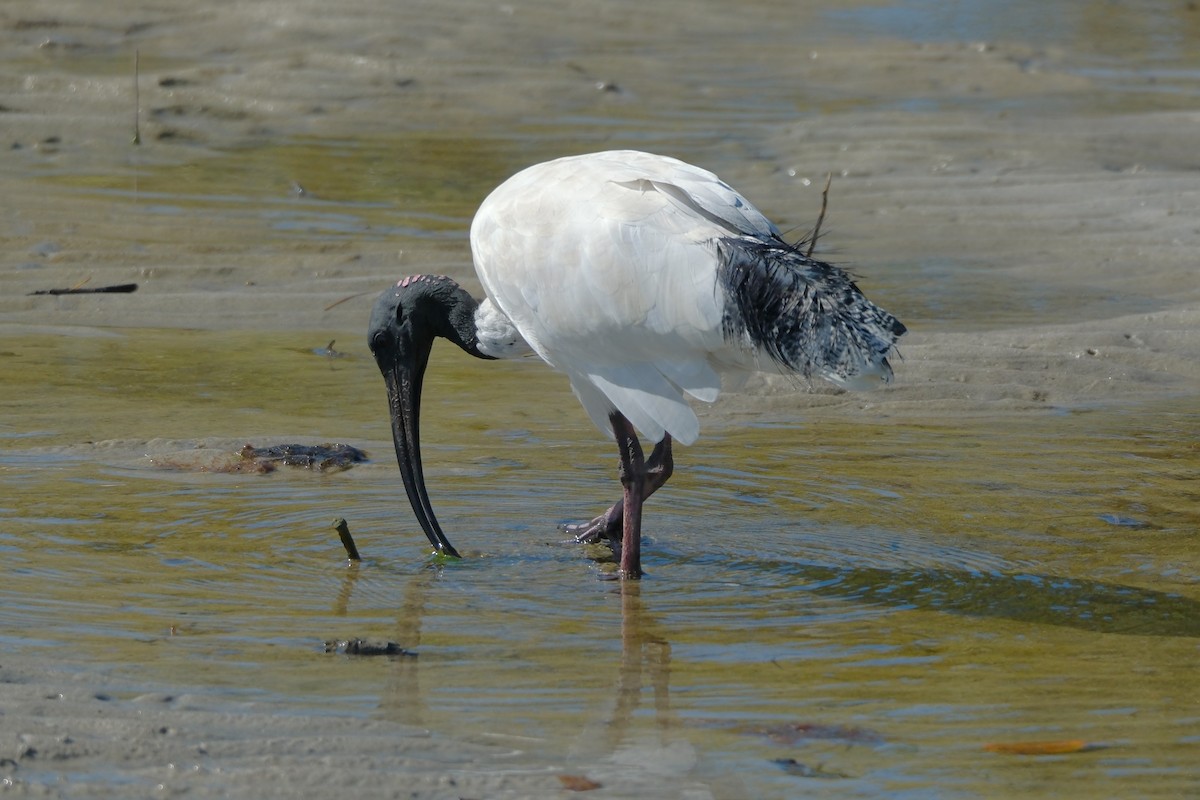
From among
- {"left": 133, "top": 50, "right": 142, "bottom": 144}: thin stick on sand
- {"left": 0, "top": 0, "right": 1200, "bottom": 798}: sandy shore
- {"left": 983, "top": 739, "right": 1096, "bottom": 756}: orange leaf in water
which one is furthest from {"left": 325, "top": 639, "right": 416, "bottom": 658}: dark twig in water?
{"left": 133, "top": 50, "right": 142, "bottom": 144}: thin stick on sand

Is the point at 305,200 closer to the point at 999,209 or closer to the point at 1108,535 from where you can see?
the point at 999,209

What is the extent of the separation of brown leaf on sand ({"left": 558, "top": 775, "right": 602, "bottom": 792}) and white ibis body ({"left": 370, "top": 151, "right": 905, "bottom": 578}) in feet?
5.54

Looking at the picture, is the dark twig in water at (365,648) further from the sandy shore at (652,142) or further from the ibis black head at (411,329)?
the ibis black head at (411,329)

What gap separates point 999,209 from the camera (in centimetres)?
1079

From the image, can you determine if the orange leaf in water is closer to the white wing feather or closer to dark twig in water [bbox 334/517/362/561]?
the white wing feather

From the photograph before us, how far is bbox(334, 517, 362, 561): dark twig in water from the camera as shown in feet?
17.3

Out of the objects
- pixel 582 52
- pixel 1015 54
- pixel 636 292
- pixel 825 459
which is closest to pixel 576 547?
pixel 636 292

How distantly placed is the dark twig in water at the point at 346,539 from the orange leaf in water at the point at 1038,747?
2067 mm

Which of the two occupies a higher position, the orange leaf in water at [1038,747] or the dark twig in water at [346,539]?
the dark twig in water at [346,539]

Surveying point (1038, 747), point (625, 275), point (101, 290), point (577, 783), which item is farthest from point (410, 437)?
point (101, 290)

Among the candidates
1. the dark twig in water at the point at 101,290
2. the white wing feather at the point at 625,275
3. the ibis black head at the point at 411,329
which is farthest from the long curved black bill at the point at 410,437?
the dark twig in water at the point at 101,290

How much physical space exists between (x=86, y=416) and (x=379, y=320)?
4.96 ft

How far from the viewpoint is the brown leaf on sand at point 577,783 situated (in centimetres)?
358

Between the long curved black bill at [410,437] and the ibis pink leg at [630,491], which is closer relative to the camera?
the ibis pink leg at [630,491]
